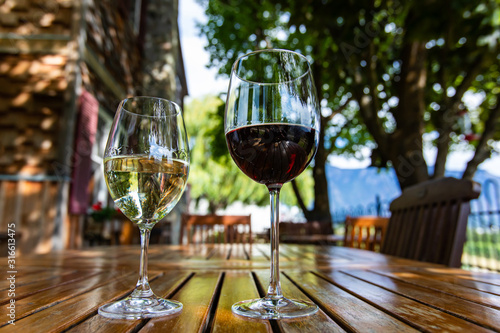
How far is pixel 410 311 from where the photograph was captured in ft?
1.90

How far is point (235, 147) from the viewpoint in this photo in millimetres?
733

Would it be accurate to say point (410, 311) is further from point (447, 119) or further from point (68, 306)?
point (447, 119)

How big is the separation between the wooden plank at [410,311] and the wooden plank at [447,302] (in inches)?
0.8

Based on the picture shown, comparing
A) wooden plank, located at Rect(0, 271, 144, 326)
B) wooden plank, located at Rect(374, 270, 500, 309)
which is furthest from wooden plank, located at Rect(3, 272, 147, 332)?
wooden plank, located at Rect(374, 270, 500, 309)

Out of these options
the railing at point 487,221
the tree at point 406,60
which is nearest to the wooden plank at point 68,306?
the tree at point 406,60

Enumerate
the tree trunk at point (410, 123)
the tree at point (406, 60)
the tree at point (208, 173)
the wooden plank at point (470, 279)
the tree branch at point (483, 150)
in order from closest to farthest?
the wooden plank at point (470, 279) < the tree at point (406, 60) < the tree trunk at point (410, 123) < the tree branch at point (483, 150) < the tree at point (208, 173)

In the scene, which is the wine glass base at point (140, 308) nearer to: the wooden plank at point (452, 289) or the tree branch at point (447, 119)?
the wooden plank at point (452, 289)

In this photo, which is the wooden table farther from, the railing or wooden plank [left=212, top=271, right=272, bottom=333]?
the railing

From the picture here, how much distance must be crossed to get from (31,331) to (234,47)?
33.0 ft

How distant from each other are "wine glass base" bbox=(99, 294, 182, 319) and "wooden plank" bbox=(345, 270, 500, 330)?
0.44 m

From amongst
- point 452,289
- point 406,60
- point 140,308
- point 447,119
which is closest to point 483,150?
point 447,119

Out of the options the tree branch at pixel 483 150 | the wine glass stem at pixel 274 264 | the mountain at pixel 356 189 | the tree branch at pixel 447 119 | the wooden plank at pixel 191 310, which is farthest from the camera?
the mountain at pixel 356 189

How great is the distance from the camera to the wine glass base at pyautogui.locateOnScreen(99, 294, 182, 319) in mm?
527

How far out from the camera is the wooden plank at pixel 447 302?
54 centimetres
